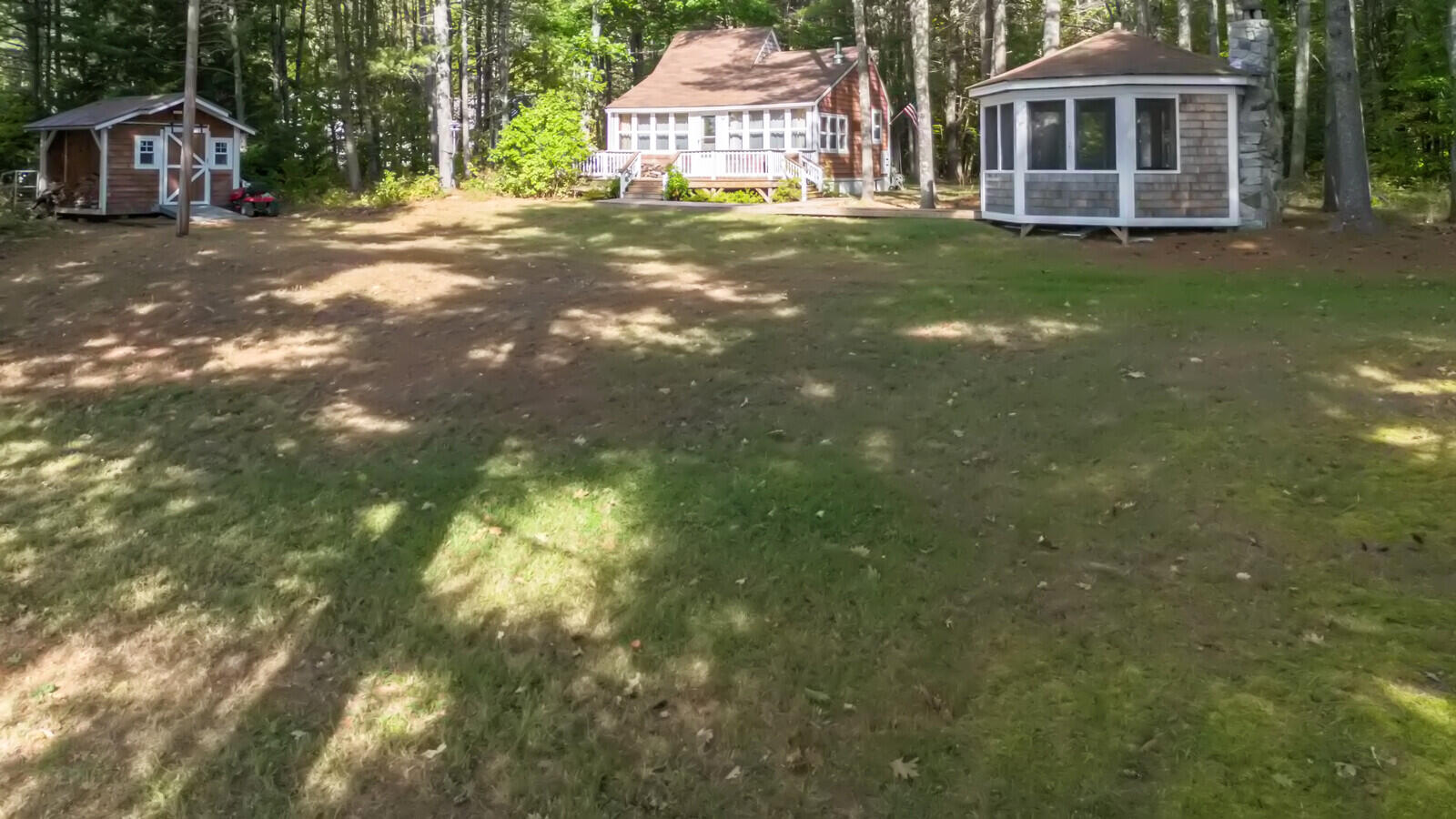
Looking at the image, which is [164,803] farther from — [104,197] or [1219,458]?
[104,197]

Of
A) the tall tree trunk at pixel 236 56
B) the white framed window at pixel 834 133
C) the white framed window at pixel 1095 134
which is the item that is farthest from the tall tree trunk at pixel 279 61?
the white framed window at pixel 1095 134

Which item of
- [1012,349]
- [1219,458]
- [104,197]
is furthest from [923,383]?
[104,197]

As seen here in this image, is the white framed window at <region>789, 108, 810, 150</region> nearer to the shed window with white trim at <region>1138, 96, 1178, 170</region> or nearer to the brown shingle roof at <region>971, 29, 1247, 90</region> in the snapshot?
the brown shingle roof at <region>971, 29, 1247, 90</region>

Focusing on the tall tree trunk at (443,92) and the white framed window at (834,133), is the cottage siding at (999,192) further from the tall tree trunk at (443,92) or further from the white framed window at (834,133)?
the tall tree trunk at (443,92)

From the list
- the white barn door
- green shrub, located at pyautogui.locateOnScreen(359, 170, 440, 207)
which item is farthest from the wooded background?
the white barn door

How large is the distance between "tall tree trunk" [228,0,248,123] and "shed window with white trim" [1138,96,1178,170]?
27464 millimetres

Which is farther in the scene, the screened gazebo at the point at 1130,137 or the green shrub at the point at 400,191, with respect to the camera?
the green shrub at the point at 400,191

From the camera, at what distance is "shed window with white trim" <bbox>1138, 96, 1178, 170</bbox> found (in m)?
18.7

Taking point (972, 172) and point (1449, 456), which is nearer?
point (1449, 456)

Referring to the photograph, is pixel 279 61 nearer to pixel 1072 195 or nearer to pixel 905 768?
pixel 1072 195

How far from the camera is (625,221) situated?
23.3 meters

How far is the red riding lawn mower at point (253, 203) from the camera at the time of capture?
28812 mm

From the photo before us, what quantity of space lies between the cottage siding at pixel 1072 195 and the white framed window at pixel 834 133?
1710 cm

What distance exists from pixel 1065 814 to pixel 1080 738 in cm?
50
